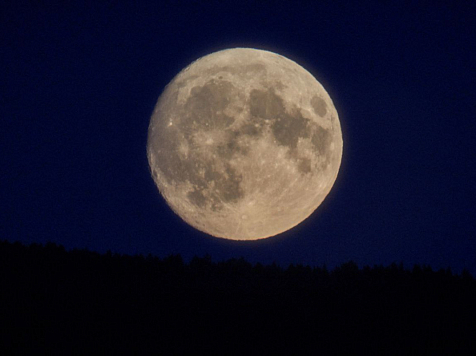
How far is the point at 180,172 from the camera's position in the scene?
943 centimetres

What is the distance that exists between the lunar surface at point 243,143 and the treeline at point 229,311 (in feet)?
7.08

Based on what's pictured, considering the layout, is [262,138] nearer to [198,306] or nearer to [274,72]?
[274,72]

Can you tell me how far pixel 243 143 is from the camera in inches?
342

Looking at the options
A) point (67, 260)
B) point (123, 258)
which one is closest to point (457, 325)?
point (123, 258)

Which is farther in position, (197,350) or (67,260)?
(67,260)

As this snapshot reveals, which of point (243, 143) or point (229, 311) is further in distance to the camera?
point (229, 311)

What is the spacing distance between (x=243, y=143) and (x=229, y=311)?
4.54 metres

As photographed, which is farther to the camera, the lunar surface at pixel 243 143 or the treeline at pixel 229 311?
the treeline at pixel 229 311

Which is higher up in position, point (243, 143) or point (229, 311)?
point (243, 143)

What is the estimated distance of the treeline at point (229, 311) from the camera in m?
9.34

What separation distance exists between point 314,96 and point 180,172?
3.61 m

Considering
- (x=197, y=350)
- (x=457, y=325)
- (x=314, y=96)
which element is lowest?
(x=197, y=350)

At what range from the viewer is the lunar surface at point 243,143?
877cm

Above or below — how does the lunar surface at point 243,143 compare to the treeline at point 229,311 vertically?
above
